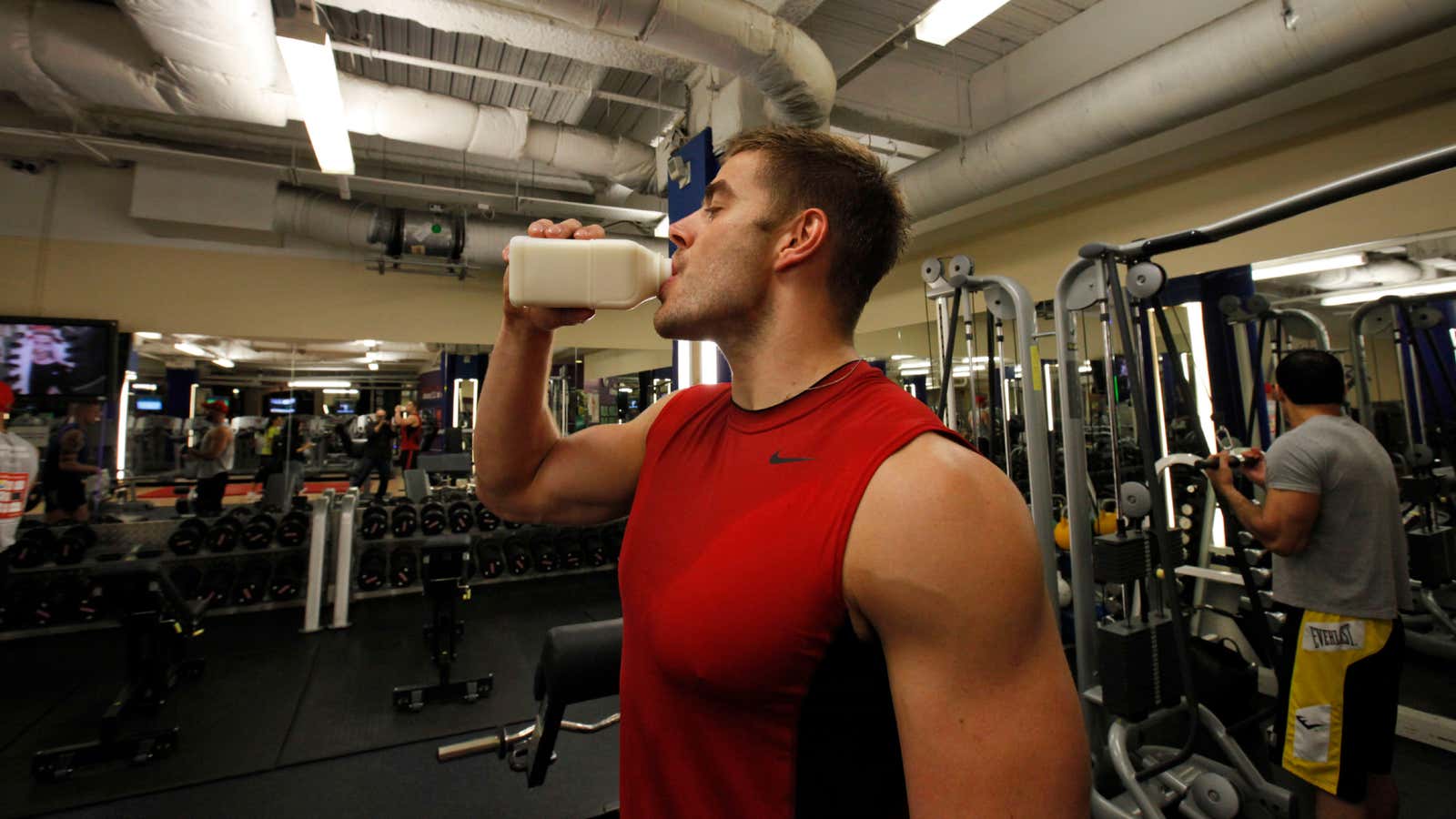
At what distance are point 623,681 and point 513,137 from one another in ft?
13.0

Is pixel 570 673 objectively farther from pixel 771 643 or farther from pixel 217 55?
pixel 217 55

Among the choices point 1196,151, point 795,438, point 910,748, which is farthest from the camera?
point 1196,151

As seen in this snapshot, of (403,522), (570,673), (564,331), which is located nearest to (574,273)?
(570,673)

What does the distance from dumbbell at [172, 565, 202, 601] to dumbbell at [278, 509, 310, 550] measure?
495 millimetres

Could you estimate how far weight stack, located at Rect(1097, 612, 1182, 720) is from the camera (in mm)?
1743

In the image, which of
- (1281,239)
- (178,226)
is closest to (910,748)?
(1281,239)

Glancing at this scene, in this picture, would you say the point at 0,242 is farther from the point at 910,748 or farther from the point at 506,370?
the point at 910,748

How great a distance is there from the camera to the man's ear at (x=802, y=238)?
827mm

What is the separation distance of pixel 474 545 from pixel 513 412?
15.3ft

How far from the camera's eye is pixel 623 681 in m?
0.82

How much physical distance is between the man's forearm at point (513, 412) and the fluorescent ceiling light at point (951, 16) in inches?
94.9

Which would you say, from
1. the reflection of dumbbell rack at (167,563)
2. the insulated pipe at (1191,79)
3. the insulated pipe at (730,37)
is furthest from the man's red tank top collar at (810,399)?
the reflection of dumbbell rack at (167,563)

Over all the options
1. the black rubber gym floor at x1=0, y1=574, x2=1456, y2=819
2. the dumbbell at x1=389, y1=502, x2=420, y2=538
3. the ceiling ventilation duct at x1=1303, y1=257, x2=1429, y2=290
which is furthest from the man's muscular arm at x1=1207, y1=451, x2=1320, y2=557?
the dumbbell at x1=389, y1=502, x2=420, y2=538

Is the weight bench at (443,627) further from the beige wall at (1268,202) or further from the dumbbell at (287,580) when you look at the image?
the beige wall at (1268,202)
